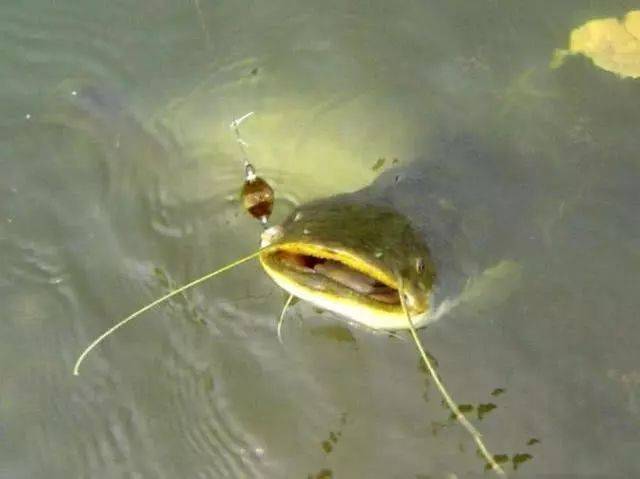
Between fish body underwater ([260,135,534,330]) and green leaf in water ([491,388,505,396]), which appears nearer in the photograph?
fish body underwater ([260,135,534,330])

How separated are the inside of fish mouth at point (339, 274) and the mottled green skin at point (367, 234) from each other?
5 cm

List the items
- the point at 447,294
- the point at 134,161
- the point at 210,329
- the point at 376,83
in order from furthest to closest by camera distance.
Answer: the point at 376,83, the point at 134,161, the point at 210,329, the point at 447,294

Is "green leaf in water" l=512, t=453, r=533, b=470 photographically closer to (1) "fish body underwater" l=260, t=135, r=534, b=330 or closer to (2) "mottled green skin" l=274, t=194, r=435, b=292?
(1) "fish body underwater" l=260, t=135, r=534, b=330

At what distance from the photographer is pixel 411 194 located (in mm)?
2441

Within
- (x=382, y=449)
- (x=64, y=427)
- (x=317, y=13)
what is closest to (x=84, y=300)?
(x=64, y=427)

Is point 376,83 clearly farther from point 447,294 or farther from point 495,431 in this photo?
Answer: point 495,431

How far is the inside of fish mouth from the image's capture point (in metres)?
2.00

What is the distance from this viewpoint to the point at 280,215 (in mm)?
2736

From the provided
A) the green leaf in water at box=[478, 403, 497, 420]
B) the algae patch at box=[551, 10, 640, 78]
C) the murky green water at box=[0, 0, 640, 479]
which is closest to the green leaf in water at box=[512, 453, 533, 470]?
the murky green water at box=[0, 0, 640, 479]

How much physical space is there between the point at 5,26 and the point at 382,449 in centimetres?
194

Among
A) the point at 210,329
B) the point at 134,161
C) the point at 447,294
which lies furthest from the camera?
the point at 134,161

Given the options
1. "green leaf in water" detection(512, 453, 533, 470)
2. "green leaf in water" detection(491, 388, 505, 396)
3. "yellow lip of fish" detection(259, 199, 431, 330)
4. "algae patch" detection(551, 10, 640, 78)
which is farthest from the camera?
"algae patch" detection(551, 10, 640, 78)

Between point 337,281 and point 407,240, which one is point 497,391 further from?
point 337,281

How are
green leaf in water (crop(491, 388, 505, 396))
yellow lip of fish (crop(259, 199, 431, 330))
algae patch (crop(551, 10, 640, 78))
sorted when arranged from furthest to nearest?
algae patch (crop(551, 10, 640, 78)) → green leaf in water (crop(491, 388, 505, 396)) → yellow lip of fish (crop(259, 199, 431, 330))
